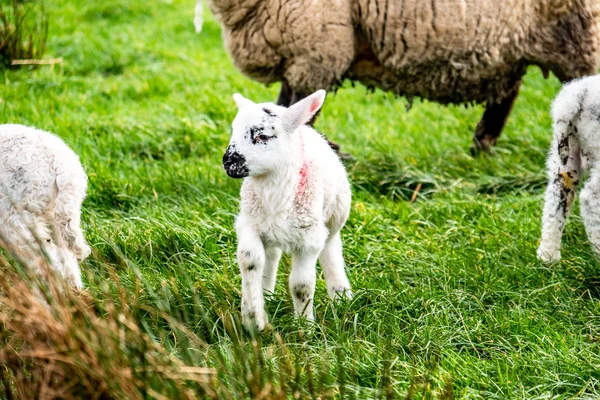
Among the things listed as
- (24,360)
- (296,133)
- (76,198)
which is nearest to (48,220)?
(76,198)

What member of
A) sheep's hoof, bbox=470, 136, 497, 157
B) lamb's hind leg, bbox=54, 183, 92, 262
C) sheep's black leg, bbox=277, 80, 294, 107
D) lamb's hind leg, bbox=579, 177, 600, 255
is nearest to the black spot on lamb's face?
lamb's hind leg, bbox=54, 183, 92, 262

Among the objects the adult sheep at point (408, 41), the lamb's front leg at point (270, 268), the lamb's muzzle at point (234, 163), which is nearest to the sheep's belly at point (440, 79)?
the adult sheep at point (408, 41)

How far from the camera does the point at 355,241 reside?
539 centimetres

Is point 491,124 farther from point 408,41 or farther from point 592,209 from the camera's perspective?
point 592,209

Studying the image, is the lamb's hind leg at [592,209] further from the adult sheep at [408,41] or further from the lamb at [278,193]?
the adult sheep at [408,41]

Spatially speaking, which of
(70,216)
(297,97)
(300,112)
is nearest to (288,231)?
(300,112)

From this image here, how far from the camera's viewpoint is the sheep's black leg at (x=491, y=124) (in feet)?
24.1

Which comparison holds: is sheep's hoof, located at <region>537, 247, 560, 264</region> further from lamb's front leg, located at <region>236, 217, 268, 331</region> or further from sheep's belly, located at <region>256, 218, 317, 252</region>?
lamb's front leg, located at <region>236, 217, 268, 331</region>

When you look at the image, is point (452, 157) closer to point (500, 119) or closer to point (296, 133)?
point (500, 119)

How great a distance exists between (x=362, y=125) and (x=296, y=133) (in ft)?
12.8

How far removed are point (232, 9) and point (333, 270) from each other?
2472 millimetres

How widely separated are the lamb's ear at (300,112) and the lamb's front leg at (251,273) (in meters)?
0.51

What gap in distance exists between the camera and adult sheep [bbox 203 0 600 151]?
6109 mm

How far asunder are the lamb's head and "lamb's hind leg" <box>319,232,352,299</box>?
76 cm
